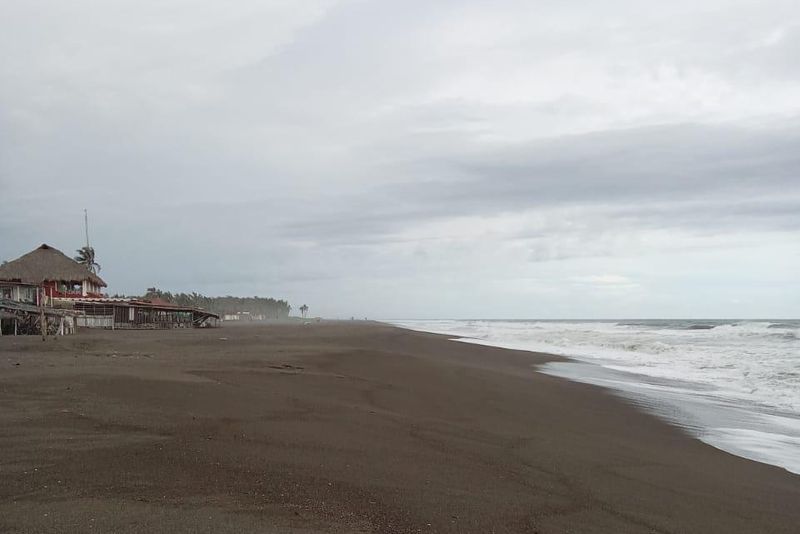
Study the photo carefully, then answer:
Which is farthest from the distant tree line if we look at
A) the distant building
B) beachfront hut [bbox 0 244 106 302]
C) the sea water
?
the sea water

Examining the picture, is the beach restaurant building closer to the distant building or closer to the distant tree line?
the distant tree line

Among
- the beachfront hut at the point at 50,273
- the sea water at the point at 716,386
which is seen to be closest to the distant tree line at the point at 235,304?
the beachfront hut at the point at 50,273

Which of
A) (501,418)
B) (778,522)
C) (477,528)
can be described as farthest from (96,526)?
(501,418)

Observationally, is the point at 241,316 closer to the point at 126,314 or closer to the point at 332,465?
the point at 126,314

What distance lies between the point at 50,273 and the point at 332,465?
4333 cm

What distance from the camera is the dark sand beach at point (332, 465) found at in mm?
4289

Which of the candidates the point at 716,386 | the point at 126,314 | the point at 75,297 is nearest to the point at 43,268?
the point at 75,297

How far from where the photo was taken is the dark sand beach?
4289 mm

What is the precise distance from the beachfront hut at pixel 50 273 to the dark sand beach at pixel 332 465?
34.5 meters

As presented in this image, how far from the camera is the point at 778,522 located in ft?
17.8

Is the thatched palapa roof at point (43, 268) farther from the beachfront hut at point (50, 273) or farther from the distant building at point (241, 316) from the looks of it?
the distant building at point (241, 316)

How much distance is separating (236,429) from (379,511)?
9.22ft

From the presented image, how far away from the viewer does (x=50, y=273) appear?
40.9 meters

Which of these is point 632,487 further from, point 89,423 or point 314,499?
point 89,423
